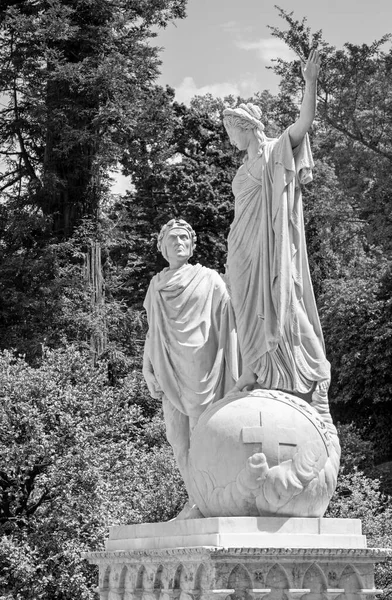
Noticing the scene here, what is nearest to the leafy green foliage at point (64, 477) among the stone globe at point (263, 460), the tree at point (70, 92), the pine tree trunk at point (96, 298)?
the pine tree trunk at point (96, 298)

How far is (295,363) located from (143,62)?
1780cm

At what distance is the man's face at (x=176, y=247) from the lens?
35.4 feet

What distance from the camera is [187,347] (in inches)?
406

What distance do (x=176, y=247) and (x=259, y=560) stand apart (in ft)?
10.4

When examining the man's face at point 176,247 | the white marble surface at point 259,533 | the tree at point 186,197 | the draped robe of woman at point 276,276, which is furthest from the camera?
the tree at point 186,197

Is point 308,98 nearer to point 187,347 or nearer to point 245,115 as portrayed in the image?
point 245,115

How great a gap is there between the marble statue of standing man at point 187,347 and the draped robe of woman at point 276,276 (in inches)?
11.7

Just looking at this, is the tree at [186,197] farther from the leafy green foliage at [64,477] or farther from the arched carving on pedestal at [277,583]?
the arched carving on pedestal at [277,583]

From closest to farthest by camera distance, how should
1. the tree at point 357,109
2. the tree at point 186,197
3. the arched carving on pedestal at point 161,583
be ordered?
1. the arched carving on pedestal at point 161,583
2. the tree at point 357,109
3. the tree at point 186,197

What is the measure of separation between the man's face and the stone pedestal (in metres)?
2.47

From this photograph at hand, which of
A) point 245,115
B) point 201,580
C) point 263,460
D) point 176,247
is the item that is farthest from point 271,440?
point 245,115

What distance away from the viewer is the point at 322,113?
24.4m

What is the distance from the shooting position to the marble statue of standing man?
33.6ft

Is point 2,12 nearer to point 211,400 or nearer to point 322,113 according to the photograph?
point 322,113
